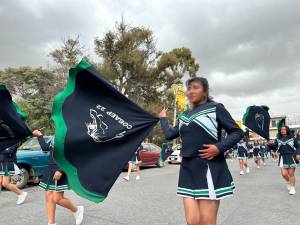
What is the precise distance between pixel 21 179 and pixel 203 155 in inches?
370

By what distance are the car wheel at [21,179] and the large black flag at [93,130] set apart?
8575 millimetres

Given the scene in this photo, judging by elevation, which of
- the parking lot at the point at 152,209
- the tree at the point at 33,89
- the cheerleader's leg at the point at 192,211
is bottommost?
the parking lot at the point at 152,209

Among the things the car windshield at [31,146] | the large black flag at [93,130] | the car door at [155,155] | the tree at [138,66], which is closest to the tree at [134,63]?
the tree at [138,66]

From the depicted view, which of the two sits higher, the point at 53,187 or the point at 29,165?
the point at 29,165

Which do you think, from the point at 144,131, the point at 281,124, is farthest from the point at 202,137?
the point at 281,124

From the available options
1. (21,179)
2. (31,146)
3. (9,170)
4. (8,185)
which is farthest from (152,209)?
(31,146)

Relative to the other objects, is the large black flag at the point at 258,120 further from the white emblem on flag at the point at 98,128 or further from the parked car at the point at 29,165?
the parked car at the point at 29,165

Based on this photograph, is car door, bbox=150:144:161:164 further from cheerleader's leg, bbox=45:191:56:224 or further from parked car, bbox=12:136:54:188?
cheerleader's leg, bbox=45:191:56:224

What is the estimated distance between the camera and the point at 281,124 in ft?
35.2

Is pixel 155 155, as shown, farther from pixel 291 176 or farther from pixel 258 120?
pixel 258 120

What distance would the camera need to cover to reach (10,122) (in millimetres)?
6680

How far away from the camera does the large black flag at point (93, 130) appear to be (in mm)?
4149

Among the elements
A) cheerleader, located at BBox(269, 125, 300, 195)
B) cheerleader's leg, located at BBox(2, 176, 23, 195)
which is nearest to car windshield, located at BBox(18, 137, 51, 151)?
cheerleader's leg, located at BBox(2, 176, 23, 195)

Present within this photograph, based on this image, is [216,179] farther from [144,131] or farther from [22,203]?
[22,203]
